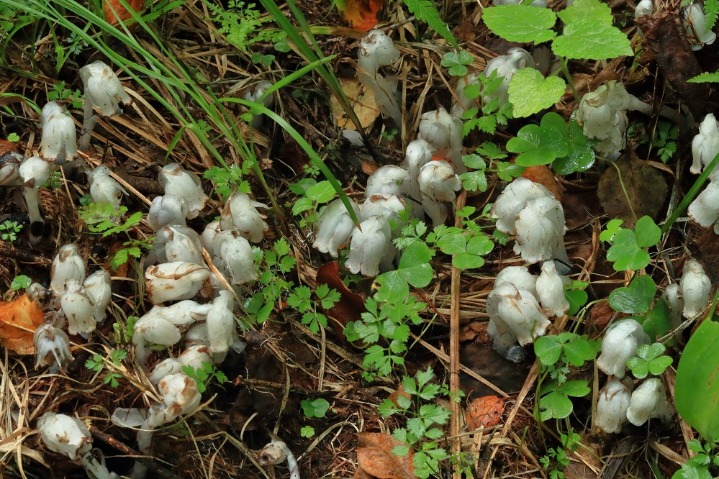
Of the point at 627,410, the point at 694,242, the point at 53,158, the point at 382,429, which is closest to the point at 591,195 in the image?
the point at 694,242

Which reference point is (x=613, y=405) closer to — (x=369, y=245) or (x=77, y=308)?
(x=369, y=245)

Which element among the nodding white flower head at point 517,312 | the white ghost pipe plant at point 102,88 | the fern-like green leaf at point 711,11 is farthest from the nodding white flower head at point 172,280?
the fern-like green leaf at point 711,11

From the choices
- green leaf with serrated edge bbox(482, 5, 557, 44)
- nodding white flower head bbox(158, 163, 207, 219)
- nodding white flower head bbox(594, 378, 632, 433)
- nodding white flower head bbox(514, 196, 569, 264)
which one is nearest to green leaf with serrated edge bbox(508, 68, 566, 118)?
green leaf with serrated edge bbox(482, 5, 557, 44)

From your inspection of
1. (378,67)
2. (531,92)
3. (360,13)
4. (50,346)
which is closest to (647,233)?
(531,92)

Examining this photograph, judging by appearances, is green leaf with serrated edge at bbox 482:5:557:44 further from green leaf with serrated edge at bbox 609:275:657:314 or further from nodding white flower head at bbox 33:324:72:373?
nodding white flower head at bbox 33:324:72:373

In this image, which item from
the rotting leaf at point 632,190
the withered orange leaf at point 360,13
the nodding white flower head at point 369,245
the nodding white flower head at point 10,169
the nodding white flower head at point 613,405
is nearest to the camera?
the nodding white flower head at point 613,405

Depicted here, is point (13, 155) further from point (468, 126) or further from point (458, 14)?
point (458, 14)

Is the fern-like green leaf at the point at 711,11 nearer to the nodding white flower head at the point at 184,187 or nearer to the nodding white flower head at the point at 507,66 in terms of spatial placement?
the nodding white flower head at the point at 507,66
